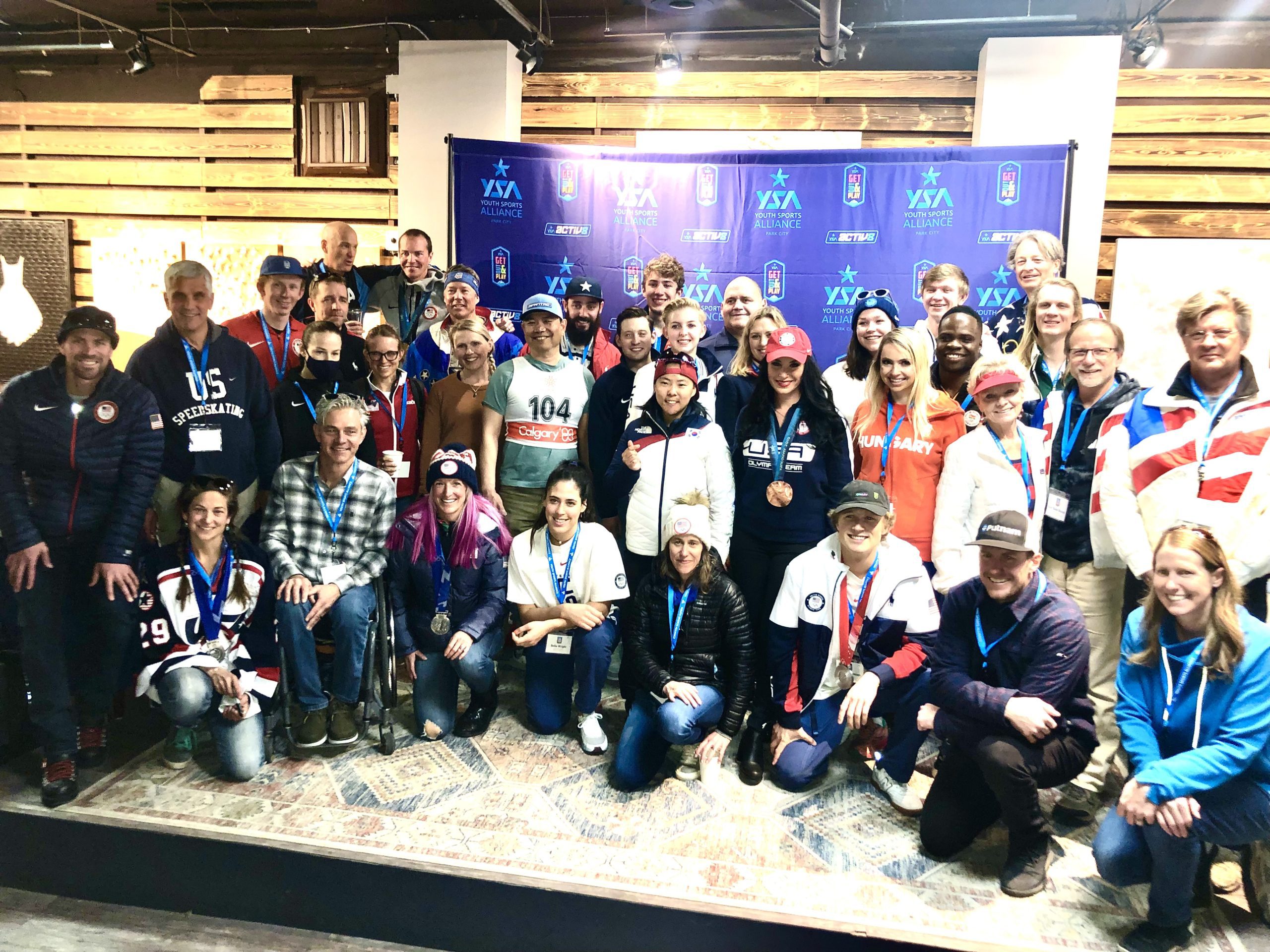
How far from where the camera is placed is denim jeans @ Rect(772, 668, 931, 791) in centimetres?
273

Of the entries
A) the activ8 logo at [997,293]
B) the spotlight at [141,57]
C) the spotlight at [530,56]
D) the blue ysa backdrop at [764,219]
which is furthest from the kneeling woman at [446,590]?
the spotlight at [141,57]

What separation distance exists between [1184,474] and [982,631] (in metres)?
0.81

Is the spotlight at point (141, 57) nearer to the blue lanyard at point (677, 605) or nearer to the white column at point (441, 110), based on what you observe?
the white column at point (441, 110)

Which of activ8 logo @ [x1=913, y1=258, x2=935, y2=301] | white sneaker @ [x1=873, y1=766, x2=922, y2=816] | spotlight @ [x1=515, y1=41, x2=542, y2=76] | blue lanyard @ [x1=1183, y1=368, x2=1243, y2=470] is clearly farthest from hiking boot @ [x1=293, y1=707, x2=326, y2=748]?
spotlight @ [x1=515, y1=41, x2=542, y2=76]

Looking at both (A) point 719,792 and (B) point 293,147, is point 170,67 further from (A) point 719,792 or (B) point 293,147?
(A) point 719,792

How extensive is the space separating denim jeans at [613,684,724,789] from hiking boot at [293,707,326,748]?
3.55 ft

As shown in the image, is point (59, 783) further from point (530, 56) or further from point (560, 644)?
point (530, 56)

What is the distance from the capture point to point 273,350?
364 cm

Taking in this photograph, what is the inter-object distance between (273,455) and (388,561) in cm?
70

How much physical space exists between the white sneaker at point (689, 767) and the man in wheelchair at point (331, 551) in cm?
122

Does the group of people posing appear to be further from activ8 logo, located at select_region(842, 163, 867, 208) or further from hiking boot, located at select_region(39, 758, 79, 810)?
activ8 logo, located at select_region(842, 163, 867, 208)

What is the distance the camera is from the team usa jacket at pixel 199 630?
276cm

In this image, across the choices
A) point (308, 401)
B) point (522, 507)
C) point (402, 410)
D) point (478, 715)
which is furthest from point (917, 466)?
point (308, 401)

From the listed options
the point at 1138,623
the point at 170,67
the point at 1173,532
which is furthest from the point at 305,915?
the point at 170,67
